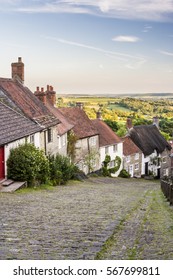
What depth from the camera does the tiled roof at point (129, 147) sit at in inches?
1932

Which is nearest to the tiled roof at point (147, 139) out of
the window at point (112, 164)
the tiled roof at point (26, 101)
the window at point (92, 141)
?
the window at point (112, 164)

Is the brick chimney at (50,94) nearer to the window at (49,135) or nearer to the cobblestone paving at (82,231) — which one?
the window at (49,135)

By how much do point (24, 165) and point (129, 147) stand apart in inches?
1204

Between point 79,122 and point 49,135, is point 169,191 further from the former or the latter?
point 79,122

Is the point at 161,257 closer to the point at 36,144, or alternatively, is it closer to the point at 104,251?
the point at 104,251

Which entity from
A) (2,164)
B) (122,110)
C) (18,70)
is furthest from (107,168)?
(122,110)

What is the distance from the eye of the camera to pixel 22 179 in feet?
67.7

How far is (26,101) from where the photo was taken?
28.1m

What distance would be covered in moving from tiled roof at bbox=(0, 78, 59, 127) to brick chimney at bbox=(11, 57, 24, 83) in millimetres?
570

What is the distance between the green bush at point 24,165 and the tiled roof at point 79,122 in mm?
16449

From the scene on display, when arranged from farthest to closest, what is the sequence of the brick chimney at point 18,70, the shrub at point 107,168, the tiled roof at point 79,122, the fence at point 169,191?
the shrub at point 107,168 → the tiled roof at point 79,122 → the brick chimney at point 18,70 → the fence at point 169,191

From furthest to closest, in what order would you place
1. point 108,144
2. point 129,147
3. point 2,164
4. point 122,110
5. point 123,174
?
point 122,110 → point 129,147 → point 123,174 → point 108,144 → point 2,164

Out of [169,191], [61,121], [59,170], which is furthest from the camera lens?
[61,121]
